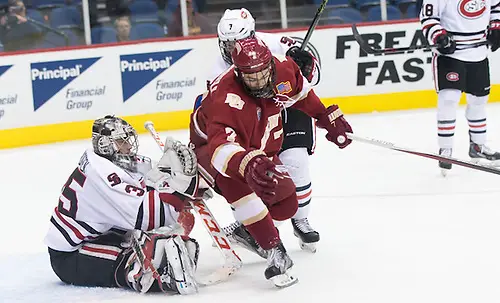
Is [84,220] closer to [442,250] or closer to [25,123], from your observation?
[442,250]

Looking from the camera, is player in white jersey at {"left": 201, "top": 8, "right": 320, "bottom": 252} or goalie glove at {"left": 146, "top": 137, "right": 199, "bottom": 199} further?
player in white jersey at {"left": 201, "top": 8, "right": 320, "bottom": 252}

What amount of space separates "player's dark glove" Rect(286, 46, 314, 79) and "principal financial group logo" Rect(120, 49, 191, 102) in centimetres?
336

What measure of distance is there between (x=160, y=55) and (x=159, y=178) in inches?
157

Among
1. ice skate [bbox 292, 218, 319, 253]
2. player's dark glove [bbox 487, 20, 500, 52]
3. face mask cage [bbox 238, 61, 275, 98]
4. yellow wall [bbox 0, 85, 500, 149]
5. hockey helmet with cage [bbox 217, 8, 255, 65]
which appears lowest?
yellow wall [bbox 0, 85, 500, 149]

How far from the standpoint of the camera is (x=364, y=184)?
467 cm

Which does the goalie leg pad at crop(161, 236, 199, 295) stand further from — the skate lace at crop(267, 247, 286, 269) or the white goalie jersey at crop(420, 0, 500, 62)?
the white goalie jersey at crop(420, 0, 500, 62)

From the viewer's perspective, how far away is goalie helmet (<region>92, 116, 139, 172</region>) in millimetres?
2979

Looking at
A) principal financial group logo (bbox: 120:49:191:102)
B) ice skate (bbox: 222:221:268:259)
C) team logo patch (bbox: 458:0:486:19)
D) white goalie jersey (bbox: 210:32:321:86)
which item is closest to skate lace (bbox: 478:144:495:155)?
team logo patch (bbox: 458:0:486:19)

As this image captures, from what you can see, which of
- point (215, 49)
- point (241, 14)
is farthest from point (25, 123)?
point (241, 14)

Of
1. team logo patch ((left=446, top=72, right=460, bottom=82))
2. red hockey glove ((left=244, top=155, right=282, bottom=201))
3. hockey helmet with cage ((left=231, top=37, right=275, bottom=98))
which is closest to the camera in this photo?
red hockey glove ((left=244, top=155, right=282, bottom=201))

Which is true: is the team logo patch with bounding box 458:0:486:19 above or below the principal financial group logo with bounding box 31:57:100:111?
above

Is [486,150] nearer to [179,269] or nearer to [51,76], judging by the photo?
[179,269]

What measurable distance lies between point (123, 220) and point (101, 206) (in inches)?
3.4

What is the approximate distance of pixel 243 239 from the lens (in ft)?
10.9
